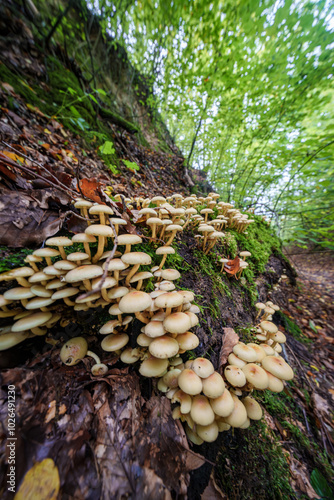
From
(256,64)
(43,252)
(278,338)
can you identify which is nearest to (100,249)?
(43,252)

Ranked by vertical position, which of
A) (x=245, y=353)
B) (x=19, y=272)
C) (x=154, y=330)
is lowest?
(x=245, y=353)

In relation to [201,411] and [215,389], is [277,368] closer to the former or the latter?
[215,389]

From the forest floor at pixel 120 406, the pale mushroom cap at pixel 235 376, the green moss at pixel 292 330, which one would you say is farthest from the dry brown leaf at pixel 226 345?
the green moss at pixel 292 330

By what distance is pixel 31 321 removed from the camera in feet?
4.25

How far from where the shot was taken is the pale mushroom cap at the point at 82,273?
1.26 m

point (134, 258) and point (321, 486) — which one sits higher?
point (134, 258)

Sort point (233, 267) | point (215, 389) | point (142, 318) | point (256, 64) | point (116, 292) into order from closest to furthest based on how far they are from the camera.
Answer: point (215, 389) → point (116, 292) → point (142, 318) → point (233, 267) → point (256, 64)

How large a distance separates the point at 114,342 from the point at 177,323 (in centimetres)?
60

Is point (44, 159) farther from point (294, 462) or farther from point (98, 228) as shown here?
point (294, 462)

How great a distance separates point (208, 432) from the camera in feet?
4.49

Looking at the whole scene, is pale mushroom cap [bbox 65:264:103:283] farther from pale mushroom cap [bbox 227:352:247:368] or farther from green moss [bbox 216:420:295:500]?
green moss [bbox 216:420:295:500]

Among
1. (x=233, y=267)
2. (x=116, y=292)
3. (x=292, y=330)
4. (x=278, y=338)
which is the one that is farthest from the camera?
(x=292, y=330)

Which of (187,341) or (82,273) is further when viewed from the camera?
(187,341)

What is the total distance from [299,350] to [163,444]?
13.1 feet
